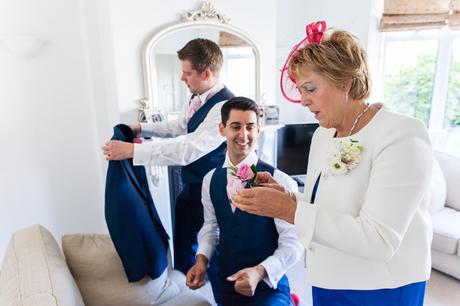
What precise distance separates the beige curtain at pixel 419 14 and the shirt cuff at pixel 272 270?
293 cm

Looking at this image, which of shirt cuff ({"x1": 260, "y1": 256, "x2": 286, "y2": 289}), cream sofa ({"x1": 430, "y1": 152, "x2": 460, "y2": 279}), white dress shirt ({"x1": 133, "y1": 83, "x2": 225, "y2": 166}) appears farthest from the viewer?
cream sofa ({"x1": 430, "y1": 152, "x2": 460, "y2": 279})

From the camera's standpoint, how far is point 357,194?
831mm

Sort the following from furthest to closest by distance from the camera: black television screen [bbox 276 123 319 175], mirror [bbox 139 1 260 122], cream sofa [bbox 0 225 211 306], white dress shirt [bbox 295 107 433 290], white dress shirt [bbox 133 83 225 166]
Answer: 1. black television screen [bbox 276 123 319 175]
2. mirror [bbox 139 1 260 122]
3. white dress shirt [bbox 133 83 225 166]
4. cream sofa [bbox 0 225 211 306]
5. white dress shirt [bbox 295 107 433 290]

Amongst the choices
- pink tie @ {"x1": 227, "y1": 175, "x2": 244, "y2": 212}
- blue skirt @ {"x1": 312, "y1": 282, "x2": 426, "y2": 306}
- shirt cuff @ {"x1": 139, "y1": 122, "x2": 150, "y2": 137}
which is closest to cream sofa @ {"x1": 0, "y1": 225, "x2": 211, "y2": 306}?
pink tie @ {"x1": 227, "y1": 175, "x2": 244, "y2": 212}

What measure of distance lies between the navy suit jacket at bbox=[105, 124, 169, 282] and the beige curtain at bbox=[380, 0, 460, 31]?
119 inches

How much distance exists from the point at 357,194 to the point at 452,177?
7.79ft

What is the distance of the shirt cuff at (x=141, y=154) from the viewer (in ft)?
4.59

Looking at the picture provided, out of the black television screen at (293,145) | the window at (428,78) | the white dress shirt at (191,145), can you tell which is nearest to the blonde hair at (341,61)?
the white dress shirt at (191,145)

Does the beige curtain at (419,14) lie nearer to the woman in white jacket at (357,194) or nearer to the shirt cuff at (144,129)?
the shirt cuff at (144,129)

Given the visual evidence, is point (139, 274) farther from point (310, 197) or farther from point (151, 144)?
point (310, 197)

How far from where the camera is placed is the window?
3301mm

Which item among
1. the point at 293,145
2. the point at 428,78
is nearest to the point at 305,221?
the point at 293,145

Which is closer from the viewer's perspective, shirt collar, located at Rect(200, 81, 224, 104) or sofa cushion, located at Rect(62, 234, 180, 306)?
sofa cushion, located at Rect(62, 234, 180, 306)

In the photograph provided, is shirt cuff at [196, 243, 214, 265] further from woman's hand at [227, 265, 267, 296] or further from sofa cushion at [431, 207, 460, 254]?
sofa cushion at [431, 207, 460, 254]
